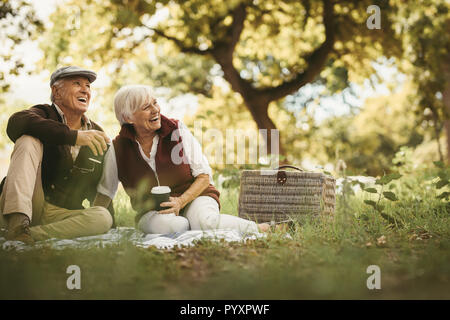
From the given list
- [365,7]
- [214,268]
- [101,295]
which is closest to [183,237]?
[214,268]

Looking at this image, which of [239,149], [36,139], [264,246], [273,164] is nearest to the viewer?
[264,246]

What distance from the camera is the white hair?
377 cm

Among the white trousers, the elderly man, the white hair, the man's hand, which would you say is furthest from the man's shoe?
the white hair

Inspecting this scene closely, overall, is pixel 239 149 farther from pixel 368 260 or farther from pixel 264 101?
pixel 368 260

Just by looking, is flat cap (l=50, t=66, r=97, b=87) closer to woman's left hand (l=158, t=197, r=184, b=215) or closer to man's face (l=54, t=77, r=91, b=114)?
man's face (l=54, t=77, r=91, b=114)

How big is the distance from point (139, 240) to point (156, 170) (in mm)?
632

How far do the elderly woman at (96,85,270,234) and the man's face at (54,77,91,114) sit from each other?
26 centimetres

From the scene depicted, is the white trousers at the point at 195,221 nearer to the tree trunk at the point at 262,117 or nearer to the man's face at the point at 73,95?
the man's face at the point at 73,95

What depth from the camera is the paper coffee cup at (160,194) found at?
3666 millimetres

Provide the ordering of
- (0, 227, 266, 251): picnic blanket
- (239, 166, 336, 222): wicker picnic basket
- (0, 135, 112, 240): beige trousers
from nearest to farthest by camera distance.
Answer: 1. (0, 227, 266, 251): picnic blanket
2. (0, 135, 112, 240): beige trousers
3. (239, 166, 336, 222): wicker picnic basket
